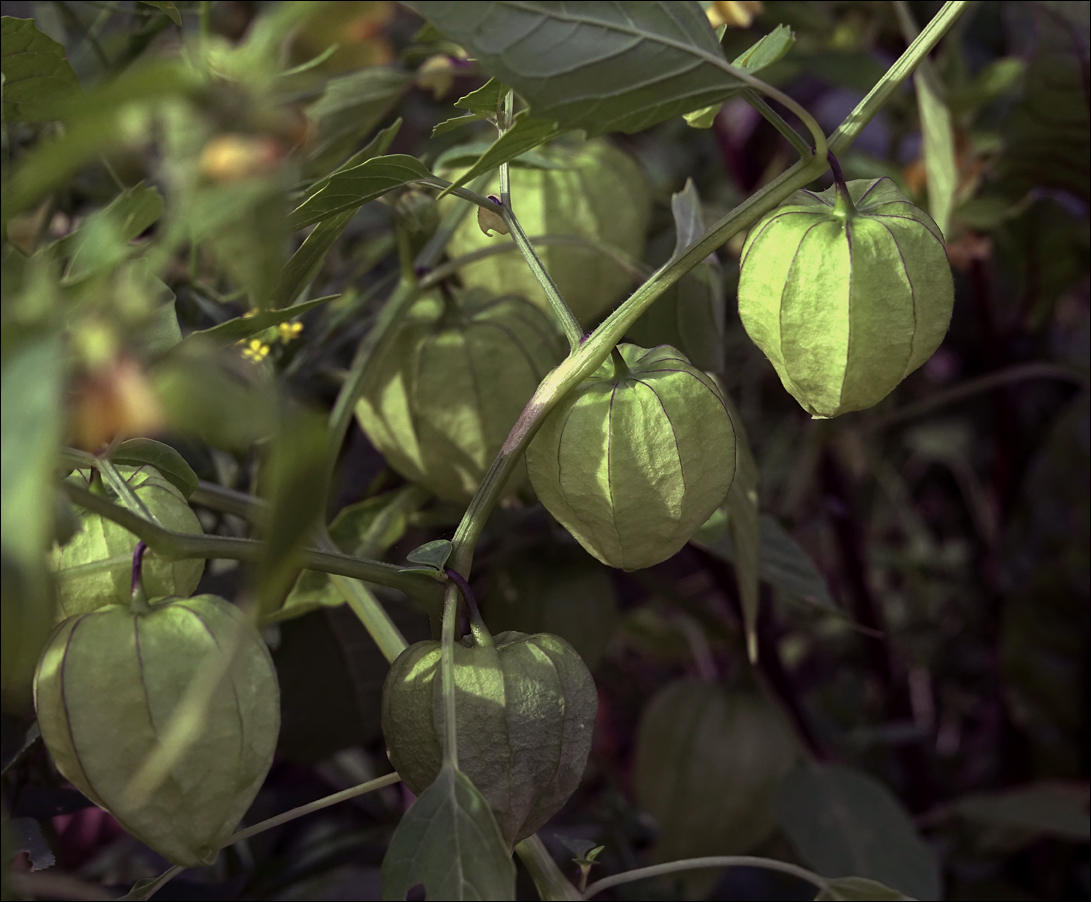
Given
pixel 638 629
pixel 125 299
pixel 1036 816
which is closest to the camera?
pixel 125 299

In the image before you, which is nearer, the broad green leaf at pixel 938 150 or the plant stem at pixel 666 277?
the plant stem at pixel 666 277

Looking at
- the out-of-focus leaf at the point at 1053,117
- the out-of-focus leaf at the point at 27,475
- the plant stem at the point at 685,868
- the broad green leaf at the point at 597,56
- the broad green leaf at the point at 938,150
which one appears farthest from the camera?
the out-of-focus leaf at the point at 1053,117

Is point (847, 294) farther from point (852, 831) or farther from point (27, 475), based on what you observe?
point (852, 831)

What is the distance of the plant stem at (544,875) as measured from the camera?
1.34 feet

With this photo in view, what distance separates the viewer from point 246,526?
0.57 metres

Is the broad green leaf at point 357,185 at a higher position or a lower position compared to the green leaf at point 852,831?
higher

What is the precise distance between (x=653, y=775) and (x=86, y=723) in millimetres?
547

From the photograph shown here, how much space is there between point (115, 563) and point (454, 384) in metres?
0.21

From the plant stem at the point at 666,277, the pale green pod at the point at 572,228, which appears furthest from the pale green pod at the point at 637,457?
the pale green pod at the point at 572,228

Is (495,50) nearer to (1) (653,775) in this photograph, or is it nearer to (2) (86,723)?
(2) (86,723)

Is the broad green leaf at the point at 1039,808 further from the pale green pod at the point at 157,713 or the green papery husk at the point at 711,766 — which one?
the pale green pod at the point at 157,713

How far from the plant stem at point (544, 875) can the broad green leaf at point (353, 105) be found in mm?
430

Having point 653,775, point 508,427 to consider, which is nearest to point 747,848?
point 653,775

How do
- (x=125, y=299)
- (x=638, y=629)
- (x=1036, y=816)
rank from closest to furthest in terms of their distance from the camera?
(x=125, y=299), (x=1036, y=816), (x=638, y=629)
